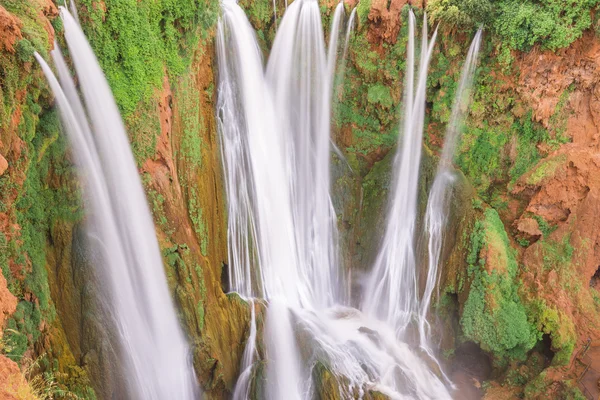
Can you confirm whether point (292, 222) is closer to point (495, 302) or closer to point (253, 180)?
point (253, 180)

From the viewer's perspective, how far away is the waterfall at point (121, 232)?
7434mm

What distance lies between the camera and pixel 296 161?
13.4 meters

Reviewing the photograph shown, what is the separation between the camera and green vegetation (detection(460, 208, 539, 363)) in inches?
432

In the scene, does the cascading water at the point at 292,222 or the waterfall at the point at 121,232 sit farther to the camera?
the cascading water at the point at 292,222

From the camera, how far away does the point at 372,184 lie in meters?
14.0

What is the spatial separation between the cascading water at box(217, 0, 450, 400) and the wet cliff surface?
0.56m

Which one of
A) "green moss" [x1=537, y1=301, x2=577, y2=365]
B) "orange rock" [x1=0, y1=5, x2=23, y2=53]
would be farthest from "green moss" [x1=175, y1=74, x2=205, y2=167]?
"green moss" [x1=537, y1=301, x2=577, y2=365]

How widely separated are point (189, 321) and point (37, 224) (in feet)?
12.6

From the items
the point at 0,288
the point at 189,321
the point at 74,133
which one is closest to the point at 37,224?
the point at 74,133

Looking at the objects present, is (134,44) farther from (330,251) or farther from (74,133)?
(330,251)

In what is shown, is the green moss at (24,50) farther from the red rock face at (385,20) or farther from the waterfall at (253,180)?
the red rock face at (385,20)

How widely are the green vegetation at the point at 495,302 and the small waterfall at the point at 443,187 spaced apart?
1.15m

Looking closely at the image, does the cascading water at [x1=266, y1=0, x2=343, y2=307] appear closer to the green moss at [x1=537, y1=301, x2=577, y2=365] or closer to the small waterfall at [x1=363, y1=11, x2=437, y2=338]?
the small waterfall at [x1=363, y1=11, x2=437, y2=338]

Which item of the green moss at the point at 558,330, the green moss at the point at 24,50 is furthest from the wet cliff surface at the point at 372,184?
the green moss at the point at 24,50
